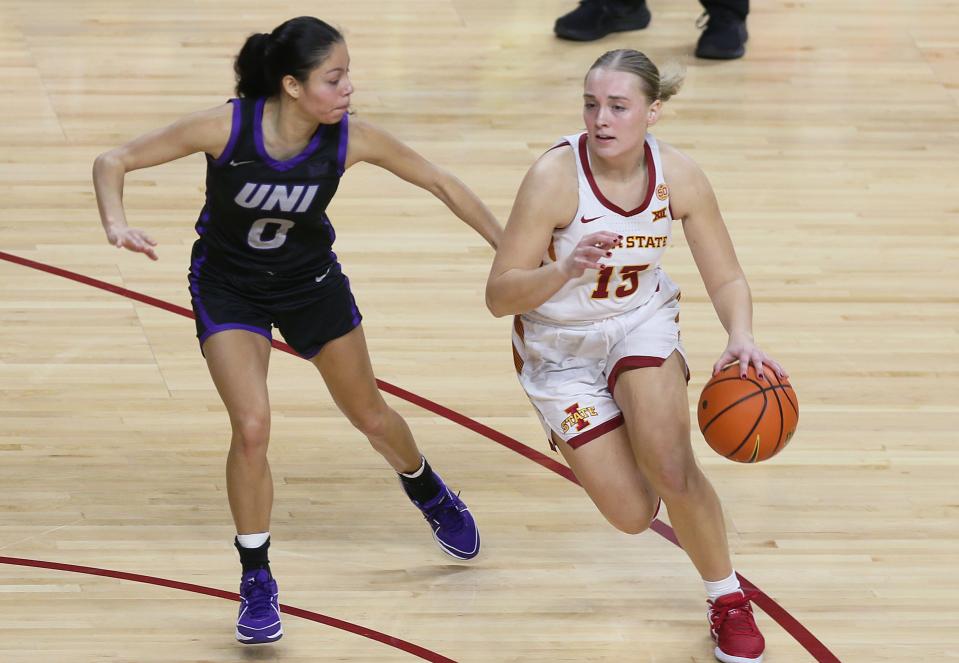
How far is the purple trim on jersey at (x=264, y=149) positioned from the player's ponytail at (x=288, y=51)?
7 centimetres

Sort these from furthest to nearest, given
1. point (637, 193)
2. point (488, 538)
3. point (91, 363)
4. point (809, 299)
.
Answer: point (809, 299) < point (91, 363) < point (488, 538) < point (637, 193)

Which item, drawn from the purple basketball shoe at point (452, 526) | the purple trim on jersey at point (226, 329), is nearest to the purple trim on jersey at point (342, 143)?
the purple trim on jersey at point (226, 329)

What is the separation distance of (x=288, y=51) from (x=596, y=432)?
1.31m

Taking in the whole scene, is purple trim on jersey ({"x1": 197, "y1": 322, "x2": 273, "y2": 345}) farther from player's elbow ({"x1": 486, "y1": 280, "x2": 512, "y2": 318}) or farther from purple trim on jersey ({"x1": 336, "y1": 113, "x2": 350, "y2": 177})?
player's elbow ({"x1": 486, "y1": 280, "x2": 512, "y2": 318})

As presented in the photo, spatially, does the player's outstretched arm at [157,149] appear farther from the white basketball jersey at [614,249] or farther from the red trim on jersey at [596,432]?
the red trim on jersey at [596,432]

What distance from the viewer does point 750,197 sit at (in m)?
7.40

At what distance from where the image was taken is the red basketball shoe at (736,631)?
4277 mm

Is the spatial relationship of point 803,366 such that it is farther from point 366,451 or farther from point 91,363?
point 91,363

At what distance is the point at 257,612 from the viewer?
425 centimetres

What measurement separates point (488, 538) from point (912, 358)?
6.75 feet

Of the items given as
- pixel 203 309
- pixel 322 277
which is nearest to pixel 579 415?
pixel 322 277

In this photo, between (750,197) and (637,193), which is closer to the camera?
(637,193)

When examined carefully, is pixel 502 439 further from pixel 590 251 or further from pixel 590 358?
pixel 590 251

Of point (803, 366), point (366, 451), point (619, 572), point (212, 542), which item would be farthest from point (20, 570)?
point (803, 366)
